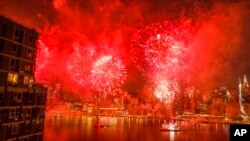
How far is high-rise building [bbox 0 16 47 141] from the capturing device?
2630cm

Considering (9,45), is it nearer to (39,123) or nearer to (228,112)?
(39,123)

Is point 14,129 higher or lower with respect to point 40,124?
lower

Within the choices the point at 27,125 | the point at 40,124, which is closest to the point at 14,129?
the point at 27,125

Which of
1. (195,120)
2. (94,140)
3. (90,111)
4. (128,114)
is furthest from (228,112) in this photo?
(94,140)

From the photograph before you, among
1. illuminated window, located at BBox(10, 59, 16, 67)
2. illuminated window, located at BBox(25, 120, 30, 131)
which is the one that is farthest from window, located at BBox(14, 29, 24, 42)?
illuminated window, located at BBox(25, 120, 30, 131)

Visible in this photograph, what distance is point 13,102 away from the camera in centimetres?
2733

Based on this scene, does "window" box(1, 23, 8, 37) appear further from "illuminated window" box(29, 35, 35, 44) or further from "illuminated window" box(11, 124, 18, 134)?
"illuminated window" box(11, 124, 18, 134)

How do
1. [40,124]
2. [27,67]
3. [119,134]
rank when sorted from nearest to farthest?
[27,67] < [40,124] < [119,134]

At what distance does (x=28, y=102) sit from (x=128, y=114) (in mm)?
136138

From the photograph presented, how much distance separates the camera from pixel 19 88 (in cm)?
2842

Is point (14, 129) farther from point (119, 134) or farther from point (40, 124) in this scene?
point (119, 134)

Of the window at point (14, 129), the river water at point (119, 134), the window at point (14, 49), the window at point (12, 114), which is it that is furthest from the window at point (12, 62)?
the river water at point (119, 134)

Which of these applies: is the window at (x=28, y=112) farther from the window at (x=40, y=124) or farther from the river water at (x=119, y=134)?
the river water at (x=119, y=134)

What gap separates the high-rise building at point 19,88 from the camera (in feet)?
86.3
